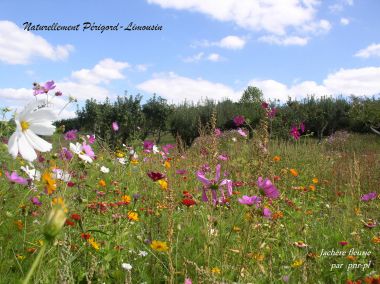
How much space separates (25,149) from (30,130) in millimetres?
63

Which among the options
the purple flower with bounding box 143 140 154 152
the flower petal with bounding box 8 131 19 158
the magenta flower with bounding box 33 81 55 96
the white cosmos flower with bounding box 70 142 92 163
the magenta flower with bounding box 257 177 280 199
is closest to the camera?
the flower petal with bounding box 8 131 19 158

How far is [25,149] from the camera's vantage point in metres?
0.69

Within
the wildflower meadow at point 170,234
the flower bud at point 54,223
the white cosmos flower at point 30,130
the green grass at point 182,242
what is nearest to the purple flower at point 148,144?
the wildflower meadow at point 170,234

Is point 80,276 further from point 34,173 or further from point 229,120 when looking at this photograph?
point 229,120

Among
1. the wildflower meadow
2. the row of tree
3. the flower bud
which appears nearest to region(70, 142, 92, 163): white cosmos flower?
the wildflower meadow

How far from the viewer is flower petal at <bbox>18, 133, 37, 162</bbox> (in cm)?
67

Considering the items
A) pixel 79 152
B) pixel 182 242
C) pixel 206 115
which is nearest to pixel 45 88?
pixel 79 152

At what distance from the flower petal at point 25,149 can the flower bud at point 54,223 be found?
22 centimetres

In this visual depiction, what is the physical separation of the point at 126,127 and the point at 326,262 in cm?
1512

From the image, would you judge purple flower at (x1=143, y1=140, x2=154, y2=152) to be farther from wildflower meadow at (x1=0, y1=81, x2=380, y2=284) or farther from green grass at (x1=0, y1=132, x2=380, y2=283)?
green grass at (x1=0, y1=132, x2=380, y2=283)

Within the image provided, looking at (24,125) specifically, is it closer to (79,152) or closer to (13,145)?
(13,145)

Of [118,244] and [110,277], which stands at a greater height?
[118,244]

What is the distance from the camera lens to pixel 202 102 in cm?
2081

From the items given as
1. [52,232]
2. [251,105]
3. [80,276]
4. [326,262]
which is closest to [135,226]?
[80,276]
